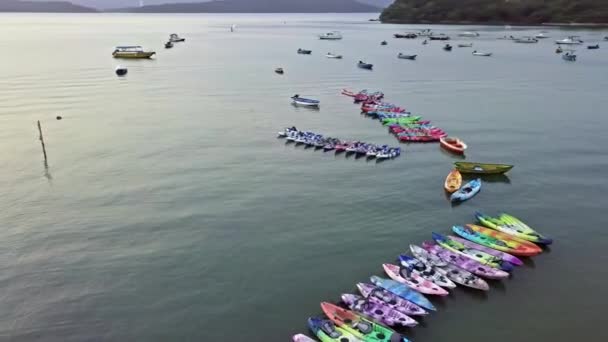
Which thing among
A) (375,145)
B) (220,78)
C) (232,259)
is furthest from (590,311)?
(220,78)

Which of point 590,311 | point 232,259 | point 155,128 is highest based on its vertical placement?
point 155,128

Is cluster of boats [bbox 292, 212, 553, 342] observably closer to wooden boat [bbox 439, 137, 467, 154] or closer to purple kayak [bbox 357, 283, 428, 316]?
purple kayak [bbox 357, 283, 428, 316]

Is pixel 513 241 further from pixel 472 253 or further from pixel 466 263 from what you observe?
pixel 466 263

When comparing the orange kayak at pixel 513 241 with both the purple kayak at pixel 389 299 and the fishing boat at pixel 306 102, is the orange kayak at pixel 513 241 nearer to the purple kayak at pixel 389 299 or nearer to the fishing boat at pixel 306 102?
the purple kayak at pixel 389 299

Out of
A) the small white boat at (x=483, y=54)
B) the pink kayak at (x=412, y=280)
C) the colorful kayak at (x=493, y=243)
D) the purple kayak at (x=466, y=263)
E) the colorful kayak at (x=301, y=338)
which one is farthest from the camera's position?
the small white boat at (x=483, y=54)

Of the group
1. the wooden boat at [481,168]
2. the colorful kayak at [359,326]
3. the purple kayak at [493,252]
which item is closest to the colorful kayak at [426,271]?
the purple kayak at [493,252]

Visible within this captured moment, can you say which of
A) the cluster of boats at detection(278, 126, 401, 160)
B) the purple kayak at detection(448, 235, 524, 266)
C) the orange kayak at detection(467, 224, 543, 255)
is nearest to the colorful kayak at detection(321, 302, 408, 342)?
the purple kayak at detection(448, 235, 524, 266)

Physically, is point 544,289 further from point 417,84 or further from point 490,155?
point 417,84
